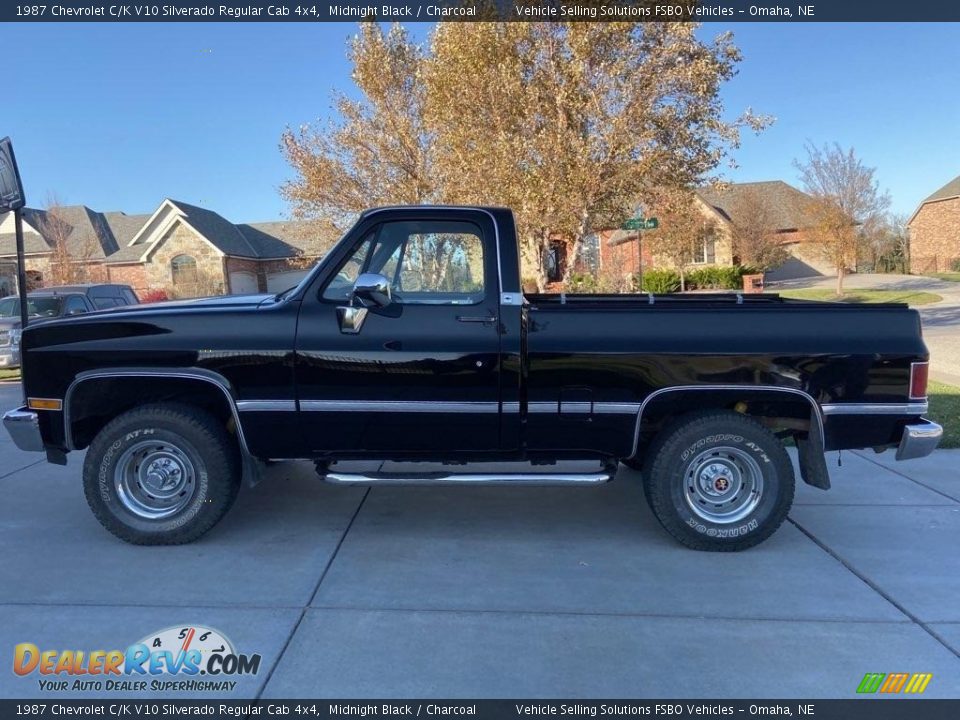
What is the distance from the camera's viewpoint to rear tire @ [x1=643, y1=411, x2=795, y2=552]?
182 inches

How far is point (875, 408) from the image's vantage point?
458cm

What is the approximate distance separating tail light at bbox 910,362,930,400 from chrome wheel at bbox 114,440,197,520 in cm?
443

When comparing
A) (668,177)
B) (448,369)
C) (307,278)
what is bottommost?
(448,369)

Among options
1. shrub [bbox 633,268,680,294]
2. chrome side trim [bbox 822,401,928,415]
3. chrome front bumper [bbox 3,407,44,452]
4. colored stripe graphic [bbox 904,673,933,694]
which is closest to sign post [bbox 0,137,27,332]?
chrome front bumper [bbox 3,407,44,452]

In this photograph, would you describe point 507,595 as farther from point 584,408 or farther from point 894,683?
point 894,683

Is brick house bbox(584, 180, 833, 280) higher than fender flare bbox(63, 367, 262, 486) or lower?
higher

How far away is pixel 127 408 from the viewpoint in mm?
4996

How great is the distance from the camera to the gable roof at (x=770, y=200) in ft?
120

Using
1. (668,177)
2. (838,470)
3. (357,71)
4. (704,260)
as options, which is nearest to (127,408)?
(838,470)

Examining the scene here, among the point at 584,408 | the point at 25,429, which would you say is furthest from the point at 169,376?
the point at 584,408

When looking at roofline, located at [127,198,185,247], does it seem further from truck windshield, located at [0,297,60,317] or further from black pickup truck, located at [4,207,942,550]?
black pickup truck, located at [4,207,942,550]
